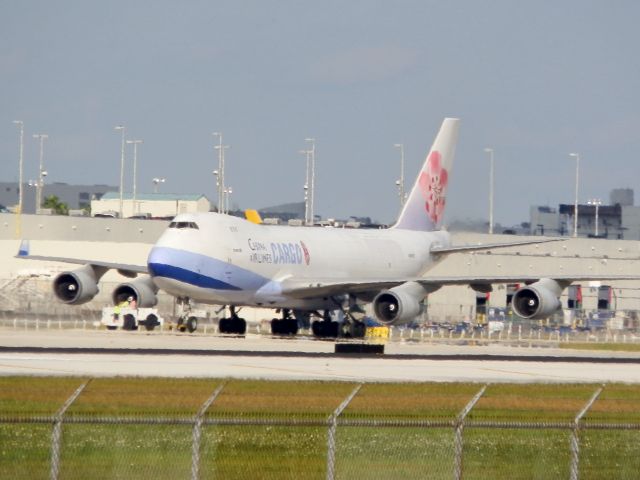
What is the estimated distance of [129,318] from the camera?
77.1 m

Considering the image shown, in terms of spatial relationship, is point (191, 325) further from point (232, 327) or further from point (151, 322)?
point (151, 322)

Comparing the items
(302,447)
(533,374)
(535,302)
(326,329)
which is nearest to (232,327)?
(326,329)

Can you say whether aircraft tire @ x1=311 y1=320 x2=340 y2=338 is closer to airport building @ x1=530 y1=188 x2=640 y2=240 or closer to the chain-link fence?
the chain-link fence

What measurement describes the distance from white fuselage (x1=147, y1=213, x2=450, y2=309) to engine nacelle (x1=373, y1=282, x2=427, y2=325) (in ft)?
19.4

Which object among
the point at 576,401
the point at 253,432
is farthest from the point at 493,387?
the point at 253,432

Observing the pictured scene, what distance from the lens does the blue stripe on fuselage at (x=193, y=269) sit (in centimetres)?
6475

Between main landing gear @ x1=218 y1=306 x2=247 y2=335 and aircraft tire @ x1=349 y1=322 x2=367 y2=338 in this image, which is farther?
main landing gear @ x1=218 y1=306 x2=247 y2=335

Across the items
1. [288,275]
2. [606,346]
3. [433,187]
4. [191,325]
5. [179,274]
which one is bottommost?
[606,346]

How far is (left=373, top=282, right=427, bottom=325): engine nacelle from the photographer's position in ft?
211

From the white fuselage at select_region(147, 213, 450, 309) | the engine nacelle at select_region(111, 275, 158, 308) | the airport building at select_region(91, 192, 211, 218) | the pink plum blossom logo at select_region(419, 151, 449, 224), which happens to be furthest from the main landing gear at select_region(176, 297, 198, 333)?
the airport building at select_region(91, 192, 211, 218)

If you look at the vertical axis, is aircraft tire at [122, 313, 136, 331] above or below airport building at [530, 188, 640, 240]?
below

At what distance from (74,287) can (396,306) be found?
1555 cm

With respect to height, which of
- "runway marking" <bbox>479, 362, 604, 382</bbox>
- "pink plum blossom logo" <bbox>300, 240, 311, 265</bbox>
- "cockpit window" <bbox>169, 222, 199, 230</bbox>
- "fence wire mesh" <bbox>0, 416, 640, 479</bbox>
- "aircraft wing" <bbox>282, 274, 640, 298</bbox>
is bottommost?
"fence wire mesh" <bbox>0, 416, 640, 479</bbox>

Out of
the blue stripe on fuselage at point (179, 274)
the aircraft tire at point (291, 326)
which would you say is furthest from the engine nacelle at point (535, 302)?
the blue stripe on fuselage at point (179, 274)
